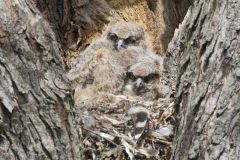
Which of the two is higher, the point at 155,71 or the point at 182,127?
the point at 155,71

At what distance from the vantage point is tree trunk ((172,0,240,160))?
2.55m

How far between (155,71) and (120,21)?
71 cm

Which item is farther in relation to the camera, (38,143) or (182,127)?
(182,127)

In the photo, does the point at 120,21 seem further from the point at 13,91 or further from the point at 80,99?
the point at 13,91

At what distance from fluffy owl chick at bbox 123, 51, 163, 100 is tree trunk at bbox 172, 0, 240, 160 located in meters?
2.34

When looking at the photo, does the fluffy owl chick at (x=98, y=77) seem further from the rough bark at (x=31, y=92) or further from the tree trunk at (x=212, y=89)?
the rough bark at (x=31, y=92)

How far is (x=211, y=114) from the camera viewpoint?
8.56ft

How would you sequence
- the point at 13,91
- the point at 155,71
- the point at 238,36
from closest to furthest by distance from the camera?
1. the point at 13,91
2. the point at 238,36
3. the point at 155,71

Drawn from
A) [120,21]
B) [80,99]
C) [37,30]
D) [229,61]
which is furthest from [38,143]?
[120,21]

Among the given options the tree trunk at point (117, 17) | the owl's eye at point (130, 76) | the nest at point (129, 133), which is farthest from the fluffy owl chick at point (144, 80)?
the nest at point (129, 133)

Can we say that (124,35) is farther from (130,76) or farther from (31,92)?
(31,92)

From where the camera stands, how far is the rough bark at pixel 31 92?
99.0 inches

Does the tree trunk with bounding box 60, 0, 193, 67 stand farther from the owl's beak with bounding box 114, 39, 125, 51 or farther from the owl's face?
the owl's face

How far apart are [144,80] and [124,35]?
1.97ft
